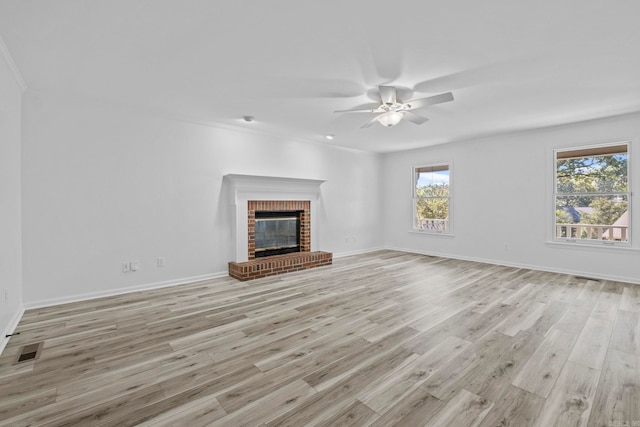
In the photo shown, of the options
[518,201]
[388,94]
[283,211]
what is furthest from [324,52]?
[518,201]

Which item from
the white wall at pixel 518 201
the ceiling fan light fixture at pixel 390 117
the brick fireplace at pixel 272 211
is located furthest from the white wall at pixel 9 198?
the white wall at pixel 518 201

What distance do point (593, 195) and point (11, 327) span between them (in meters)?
7.56

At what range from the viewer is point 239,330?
2.80 m

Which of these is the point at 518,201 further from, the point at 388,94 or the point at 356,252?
the point at 388,94

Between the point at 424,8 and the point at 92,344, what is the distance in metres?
3.64

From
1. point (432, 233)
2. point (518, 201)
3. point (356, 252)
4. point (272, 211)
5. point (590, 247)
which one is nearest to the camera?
point (590, 247)

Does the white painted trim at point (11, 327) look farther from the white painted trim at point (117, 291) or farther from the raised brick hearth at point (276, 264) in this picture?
the raised brick hearth at point (276, 264)

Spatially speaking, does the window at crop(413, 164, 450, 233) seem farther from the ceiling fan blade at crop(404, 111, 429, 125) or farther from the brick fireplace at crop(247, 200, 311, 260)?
the ceiling fan blade at crop(404, 111, 429, 125)

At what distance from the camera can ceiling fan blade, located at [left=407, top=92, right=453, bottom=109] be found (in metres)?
3.00

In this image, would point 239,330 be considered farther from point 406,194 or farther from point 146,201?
point 406,194

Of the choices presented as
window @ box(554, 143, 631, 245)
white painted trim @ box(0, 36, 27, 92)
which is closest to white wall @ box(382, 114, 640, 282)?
window @ box(554, 143, 631, 245)

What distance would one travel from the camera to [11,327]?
2.81 m

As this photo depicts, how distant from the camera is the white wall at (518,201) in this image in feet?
14.8

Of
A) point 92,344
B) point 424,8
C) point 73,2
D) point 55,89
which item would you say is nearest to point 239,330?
point 92,344
